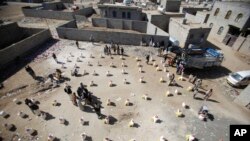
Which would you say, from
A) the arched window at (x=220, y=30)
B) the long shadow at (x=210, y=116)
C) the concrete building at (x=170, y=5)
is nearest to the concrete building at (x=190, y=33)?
the arched window at (x=220, y=30)

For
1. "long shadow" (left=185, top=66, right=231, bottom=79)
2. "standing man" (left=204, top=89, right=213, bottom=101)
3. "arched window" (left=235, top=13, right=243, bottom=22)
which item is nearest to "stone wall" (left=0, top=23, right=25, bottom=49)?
"long shadow" (left=185, top=66, right=231, bottom=79)

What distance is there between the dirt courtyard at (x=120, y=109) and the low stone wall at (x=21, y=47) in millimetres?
3221

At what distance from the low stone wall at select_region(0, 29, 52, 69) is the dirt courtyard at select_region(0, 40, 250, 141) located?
322 centimetres

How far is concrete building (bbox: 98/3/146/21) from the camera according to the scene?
34.4 meters

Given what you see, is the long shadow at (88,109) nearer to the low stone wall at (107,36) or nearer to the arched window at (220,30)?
Result: the low stone wall at (107,36)

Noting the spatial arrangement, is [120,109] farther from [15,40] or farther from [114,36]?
[15,40]

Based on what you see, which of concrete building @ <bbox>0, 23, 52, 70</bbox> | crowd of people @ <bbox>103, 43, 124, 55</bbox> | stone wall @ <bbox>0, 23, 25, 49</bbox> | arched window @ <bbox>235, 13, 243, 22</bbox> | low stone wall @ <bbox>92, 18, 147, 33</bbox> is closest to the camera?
concrete building @ <bbox>0, 23, 52, 70</bbox>

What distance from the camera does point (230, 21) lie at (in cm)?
2727

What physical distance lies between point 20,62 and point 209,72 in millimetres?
25548

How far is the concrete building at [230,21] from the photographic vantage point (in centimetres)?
2501

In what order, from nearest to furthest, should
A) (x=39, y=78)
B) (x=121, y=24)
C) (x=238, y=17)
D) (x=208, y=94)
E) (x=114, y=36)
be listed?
(x=208, y=94) < (x=39, y=78) < (x=114, y=36) < (x=238, y=17) < (x=121, y=24)

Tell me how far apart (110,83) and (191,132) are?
29.7 feet

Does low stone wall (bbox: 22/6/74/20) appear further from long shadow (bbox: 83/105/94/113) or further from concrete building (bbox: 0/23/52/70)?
long shadow (bbox: 83/105/94/113)

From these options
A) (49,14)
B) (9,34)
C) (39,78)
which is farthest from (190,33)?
(49,14)
